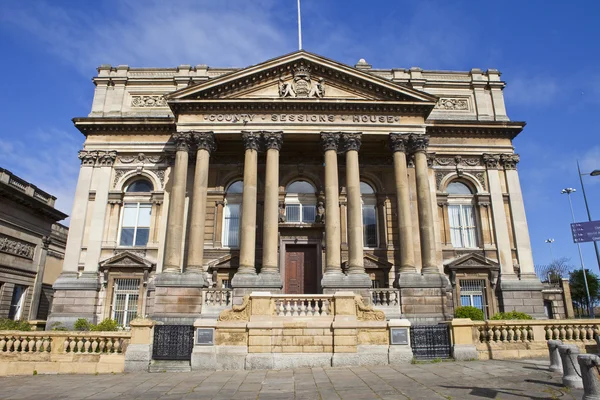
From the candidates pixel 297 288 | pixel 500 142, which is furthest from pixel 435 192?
pixel 297 288

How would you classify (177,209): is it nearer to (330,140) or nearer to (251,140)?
(251,140)

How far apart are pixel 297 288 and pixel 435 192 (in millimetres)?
10108

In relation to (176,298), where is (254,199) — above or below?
above

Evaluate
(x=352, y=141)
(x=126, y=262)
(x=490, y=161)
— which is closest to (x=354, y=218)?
(x=352, y=141)

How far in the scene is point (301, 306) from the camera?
49.3 feet

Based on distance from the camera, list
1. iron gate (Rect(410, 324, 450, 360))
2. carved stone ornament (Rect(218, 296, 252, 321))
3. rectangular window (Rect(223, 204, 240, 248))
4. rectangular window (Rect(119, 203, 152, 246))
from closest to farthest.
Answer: carved stone ornament (Rect(218, 296, 252, 321)) → iron gate (Rect(410, 324, 450, 360)) → rectangular window (Rect(223, 204, 240, 248)) → rectangular window (Rect(119, 203, 152, 246))

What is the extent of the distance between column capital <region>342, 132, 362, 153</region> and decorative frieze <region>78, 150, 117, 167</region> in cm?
1415

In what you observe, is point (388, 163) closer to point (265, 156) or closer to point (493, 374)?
point (265, 156)

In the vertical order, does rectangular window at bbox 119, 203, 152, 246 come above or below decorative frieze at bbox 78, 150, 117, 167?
below

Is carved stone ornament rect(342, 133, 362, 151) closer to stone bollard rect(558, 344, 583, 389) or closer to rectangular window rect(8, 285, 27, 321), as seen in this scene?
stone bollard rect(558, 344, 583, 389)

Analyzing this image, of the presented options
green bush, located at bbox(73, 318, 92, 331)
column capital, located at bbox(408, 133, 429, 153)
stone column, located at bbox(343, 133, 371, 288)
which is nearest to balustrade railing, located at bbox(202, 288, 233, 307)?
green bush, located at bbox(73, 318, 92, 331)

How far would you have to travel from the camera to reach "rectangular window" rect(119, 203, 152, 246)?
82.9 ft

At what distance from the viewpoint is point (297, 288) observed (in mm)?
24062

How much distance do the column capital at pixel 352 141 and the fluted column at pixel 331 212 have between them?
0.45m
